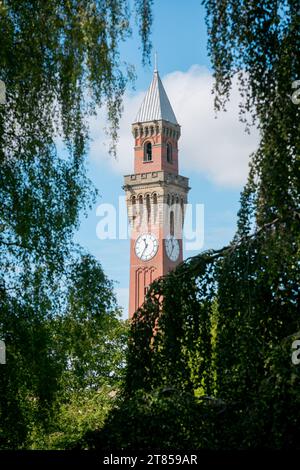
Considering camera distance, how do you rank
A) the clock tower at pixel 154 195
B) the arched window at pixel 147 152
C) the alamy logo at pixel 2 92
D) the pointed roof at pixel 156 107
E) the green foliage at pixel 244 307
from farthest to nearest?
the arched window at pixel 147 152 < the pointed roof at pixel 156 107 < the clock tower at pixel 154 195 < the alamy logo at pixel 2 92 < the green foliage at pixel 244 307

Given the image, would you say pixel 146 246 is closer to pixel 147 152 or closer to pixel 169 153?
pixel 147 152

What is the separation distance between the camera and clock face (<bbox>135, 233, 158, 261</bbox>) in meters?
62.1

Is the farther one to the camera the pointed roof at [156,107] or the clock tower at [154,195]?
the pointed roof at [156,107]

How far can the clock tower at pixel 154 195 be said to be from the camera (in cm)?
6188

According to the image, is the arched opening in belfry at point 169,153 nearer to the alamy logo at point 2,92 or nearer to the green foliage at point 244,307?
the green foliage at point 244,307

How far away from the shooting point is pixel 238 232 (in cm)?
922

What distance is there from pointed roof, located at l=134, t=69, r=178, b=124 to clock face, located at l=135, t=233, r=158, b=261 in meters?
8.95

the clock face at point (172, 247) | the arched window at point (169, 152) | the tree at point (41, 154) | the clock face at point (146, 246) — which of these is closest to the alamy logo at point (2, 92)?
the tree at point (41, 154)

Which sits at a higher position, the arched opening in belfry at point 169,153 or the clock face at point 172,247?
the arched opening in belfry at point 169,153

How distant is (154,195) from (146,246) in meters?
4.00

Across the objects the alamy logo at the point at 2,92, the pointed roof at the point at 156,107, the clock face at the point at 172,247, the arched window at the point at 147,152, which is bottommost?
the alamy logo at the point at 2,92

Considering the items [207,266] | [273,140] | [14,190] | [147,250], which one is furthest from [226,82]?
[147,250]

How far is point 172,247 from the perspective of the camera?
62688mm

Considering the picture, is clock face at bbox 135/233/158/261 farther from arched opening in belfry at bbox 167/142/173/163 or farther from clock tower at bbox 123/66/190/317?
arched opening in belfry at bbox 167/142/173/163
